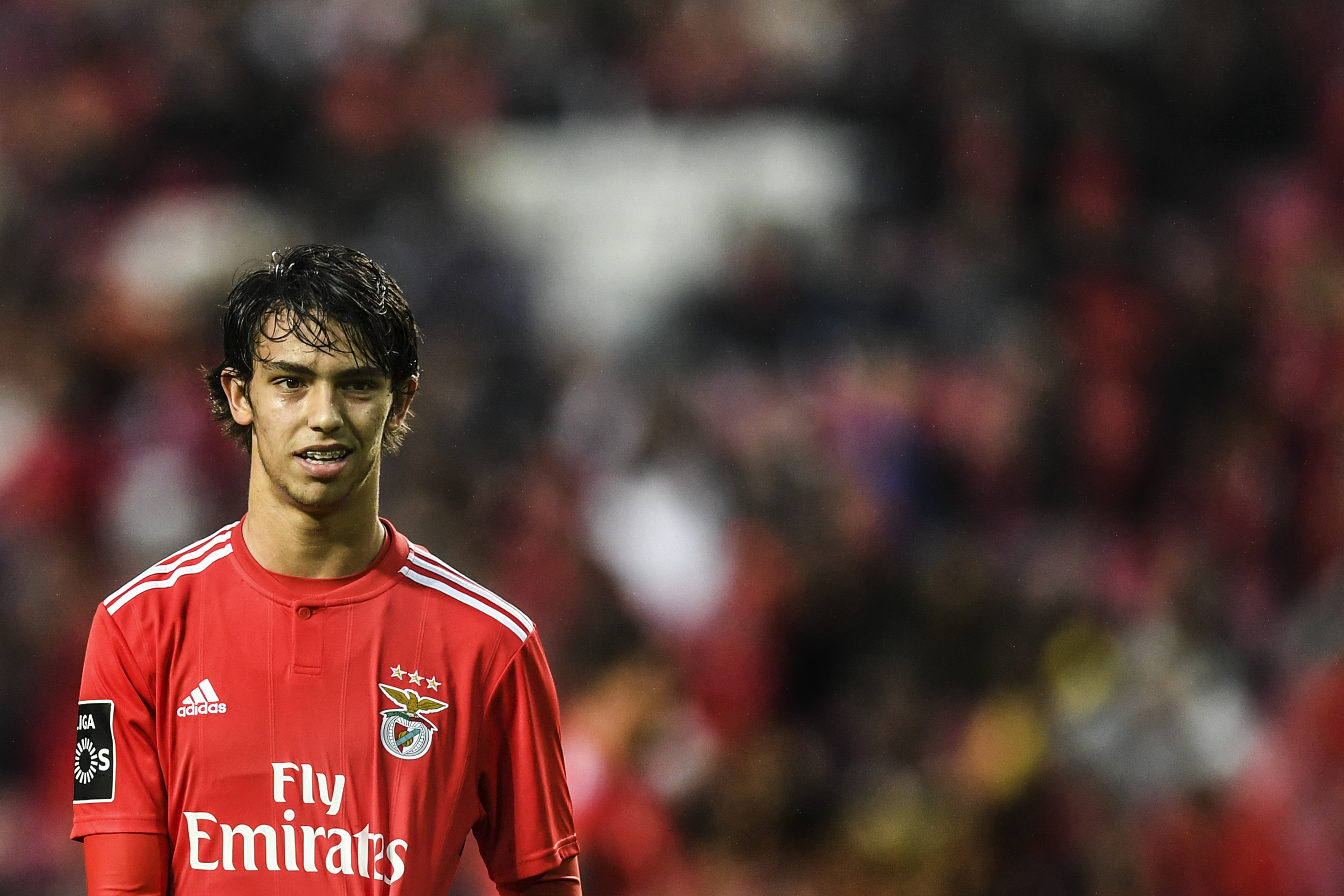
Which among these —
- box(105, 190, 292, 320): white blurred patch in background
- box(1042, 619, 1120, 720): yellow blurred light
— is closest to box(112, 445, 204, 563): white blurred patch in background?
box(105, 190, 292, 320): white blurred patch in background

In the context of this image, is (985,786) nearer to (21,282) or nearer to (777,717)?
(777,717)

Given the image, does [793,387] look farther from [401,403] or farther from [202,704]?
[202,704]

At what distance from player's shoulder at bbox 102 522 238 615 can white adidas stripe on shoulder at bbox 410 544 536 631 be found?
0.27 m

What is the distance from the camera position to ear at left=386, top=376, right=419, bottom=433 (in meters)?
2.46

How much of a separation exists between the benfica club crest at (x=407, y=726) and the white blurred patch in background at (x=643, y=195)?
16.4 ft

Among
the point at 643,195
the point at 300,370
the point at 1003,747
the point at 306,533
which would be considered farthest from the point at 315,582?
the point at 643,195

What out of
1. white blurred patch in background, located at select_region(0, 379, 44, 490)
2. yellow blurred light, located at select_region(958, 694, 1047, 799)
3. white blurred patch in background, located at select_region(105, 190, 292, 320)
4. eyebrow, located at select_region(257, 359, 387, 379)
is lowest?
eyebrow, located at select_region(257, 359, 387, 379)

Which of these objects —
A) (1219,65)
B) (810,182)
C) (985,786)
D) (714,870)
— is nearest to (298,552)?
(714,870)

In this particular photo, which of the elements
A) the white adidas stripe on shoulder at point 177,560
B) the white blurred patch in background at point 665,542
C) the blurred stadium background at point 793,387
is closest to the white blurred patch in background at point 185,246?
the blurred stadium background at point 793,387

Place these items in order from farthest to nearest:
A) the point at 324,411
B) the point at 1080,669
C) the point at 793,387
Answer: the point at 793,387 → the point at 1080,669 → the point at 324,411

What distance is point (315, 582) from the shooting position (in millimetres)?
2443

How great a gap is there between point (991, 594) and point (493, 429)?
200 centimetres

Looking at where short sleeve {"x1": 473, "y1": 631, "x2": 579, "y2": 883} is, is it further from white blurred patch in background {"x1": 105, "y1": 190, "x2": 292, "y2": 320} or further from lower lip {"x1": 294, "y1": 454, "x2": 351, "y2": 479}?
white blurred patch in background {"x1": 105, "y1": 190, "x2": 292, "y2": 320}

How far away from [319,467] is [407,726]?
0.38 metres
